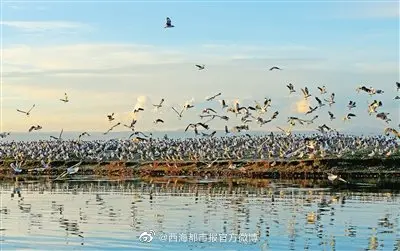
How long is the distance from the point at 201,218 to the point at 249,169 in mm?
25332

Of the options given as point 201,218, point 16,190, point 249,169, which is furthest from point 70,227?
point 249,169

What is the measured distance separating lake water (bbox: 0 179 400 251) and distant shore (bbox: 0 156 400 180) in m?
9.71

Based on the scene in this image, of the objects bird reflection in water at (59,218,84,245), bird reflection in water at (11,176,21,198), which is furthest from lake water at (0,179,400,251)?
bird reflection in water at (11,176,21,198)

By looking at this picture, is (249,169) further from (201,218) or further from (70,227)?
(70,227)

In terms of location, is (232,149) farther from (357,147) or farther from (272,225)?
(272,225)

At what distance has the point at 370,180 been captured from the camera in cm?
5212

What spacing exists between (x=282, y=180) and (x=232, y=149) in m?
16.1

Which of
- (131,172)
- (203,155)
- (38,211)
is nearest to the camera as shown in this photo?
(38,211)

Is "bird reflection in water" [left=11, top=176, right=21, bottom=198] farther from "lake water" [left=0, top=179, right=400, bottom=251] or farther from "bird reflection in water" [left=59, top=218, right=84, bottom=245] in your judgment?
"bird reflection in water" [left=59, top=218, right=84, bottom=245]

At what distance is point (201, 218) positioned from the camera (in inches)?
1277

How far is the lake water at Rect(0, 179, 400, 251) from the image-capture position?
26.8 meters

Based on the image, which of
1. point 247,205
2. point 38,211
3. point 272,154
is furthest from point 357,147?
point 38,211

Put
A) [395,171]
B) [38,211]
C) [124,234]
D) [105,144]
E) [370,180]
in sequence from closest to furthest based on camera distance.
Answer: [124,234]
[38,211]
[370,180]
[395,171]
[105,144]

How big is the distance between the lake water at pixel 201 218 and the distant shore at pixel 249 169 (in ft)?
31.8
